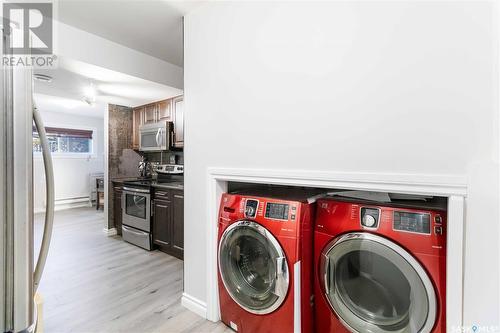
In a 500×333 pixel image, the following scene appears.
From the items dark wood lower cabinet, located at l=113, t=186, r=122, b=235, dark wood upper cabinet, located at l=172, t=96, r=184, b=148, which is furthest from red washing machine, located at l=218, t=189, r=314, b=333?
dark wood lower cabinet, located at l=113, t=186, r=122, b=235

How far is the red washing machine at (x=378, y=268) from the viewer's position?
115cm

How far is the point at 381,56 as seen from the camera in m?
1.23

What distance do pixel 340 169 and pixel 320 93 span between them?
0.46m

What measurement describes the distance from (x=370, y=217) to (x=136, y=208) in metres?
3.20

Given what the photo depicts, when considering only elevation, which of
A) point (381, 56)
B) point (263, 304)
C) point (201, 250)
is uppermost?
point (381, 56)

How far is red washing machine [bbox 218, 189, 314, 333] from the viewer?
1486 millimetres

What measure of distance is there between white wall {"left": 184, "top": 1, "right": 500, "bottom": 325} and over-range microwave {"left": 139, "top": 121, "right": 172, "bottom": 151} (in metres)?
1.79

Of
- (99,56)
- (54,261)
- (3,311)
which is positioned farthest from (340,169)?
(54,261)

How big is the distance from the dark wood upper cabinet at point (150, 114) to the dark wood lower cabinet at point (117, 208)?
1.20 meters

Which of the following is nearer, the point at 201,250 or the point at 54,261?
the point at 201,250

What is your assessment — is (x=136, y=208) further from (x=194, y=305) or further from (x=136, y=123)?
(x=194, y=305)

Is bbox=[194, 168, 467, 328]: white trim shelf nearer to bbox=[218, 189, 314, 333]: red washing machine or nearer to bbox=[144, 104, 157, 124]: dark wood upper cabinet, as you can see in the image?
bbox=[218, 189, 314, 333]: red washing machine

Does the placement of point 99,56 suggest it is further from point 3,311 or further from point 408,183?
point 408,183

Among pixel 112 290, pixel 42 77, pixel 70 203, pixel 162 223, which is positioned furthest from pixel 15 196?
pixel 70 203
